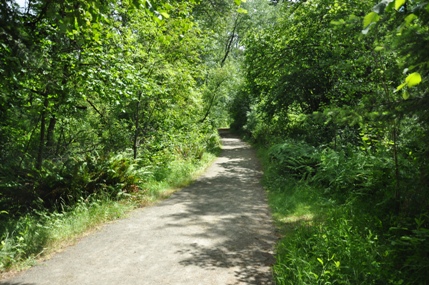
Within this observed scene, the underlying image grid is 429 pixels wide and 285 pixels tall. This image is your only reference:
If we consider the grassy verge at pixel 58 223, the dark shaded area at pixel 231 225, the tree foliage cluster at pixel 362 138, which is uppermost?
the tree foliage cluster at pixel 362 138

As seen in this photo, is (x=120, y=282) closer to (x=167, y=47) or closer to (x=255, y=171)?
(x=167, y=47)

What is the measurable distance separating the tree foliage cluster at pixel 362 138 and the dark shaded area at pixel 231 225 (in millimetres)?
486

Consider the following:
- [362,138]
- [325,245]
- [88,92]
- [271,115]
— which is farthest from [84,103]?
[325,245]

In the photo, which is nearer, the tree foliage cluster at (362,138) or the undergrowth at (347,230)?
the tree foliage cluster at (362,138)

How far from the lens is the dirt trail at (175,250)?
177 inches

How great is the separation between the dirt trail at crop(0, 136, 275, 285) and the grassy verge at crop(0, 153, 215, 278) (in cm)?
29

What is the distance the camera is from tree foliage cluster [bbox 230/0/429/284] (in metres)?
3.52

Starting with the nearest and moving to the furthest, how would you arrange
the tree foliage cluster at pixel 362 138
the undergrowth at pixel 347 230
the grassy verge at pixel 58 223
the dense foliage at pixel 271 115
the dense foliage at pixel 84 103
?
the tree foliage cluster at pixel 362 138 < the undergrowth at pixel 347 230 < the dense foliage at pixel 271 115 < the dense foliage at pixel 84 103 < the grassy verge at pixel 58 223

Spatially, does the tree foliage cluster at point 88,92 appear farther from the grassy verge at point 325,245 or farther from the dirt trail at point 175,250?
the grassy verge at point 325,245

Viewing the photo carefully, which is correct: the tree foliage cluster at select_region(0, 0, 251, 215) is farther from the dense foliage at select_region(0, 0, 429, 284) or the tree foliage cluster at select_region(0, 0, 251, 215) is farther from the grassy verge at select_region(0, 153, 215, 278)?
the grassy verge at select_region(0, 153, 215, 278)

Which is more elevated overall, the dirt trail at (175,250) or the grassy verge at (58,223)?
the grassy verge at (58,223)

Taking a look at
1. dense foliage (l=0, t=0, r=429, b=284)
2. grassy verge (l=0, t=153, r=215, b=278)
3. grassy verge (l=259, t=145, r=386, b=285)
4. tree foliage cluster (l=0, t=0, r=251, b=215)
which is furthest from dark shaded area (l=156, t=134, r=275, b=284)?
tree foliage cluster (l=0, t=0, r=251, b=215)

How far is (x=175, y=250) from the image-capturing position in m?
5.37

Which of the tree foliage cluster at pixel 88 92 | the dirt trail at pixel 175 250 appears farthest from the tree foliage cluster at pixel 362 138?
the tree foliage cluster at pixel 88 92
